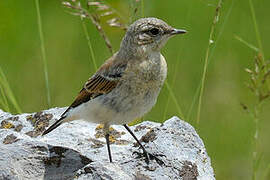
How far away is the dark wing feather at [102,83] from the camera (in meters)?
6.18

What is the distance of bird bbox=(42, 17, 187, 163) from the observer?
6.09m

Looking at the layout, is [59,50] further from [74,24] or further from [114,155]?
[114,155]

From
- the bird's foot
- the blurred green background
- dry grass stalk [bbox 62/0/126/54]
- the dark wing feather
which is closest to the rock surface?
the bird's foot

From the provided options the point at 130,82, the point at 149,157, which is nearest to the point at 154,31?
the point at 130,82

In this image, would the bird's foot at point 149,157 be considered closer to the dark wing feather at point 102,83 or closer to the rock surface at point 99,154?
the rock surface at point 99,154

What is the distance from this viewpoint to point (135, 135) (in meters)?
6.80

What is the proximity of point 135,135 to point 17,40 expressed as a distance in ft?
15.3

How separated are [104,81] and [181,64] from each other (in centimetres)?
429

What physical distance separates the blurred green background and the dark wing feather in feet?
7.80

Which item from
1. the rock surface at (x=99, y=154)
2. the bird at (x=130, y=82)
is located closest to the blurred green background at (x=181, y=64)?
the rock surface at (x=99, y=154)

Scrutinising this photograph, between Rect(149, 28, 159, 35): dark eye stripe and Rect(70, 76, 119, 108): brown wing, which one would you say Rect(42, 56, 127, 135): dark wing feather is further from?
Rect(149, 28, 159, 35): dark eye stripe

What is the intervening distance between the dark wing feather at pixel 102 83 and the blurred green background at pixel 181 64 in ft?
7.80

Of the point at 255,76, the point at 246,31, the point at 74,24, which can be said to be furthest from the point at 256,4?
the point at 255,76

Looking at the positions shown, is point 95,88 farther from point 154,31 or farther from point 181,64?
point 181,64
